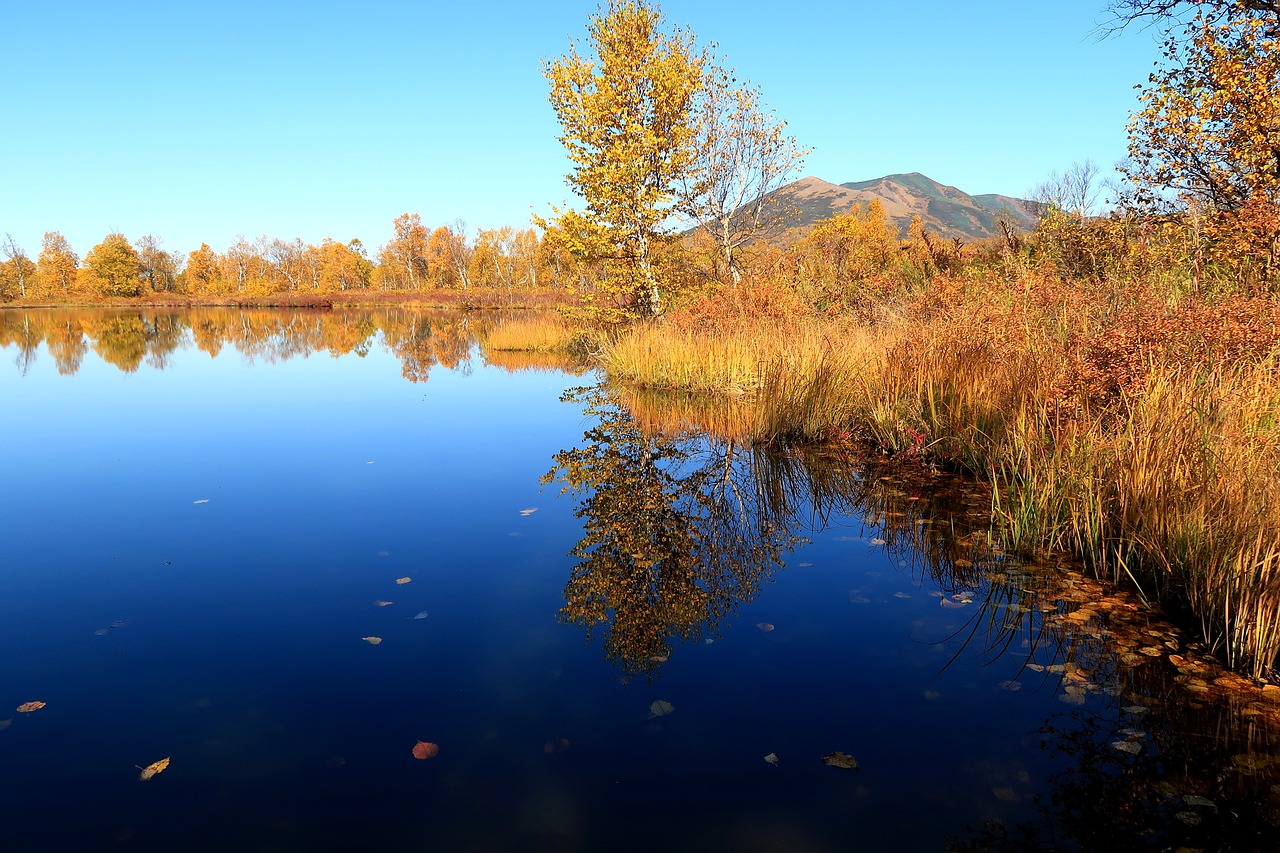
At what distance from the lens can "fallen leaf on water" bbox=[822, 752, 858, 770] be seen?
306 centimetres

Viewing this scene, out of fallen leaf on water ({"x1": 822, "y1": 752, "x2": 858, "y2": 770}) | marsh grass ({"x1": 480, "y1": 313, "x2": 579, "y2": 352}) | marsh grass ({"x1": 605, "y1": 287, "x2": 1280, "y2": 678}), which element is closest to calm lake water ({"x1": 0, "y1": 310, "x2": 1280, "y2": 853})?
fallen leaf on water ({"x1": 822, "y1": 752, "x2": 858, "y2": 770})

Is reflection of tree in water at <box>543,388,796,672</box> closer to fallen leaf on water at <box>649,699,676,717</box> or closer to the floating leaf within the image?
fallen leaf on water at <box>649,699,676,717</box>

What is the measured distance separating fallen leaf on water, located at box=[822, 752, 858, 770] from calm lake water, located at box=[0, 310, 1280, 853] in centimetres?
1

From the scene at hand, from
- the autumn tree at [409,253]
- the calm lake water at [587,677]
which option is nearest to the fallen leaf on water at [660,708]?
the calm lake water at [587,677]

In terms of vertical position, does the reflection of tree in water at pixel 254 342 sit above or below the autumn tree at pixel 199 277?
below

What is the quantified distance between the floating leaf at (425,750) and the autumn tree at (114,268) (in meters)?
99.1

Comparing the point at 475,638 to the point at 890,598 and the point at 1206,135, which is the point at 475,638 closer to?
the point at 890,598

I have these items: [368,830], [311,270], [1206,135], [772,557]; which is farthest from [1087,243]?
[311,270]

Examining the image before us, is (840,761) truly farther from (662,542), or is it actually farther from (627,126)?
(627,126)

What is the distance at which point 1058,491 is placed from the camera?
5270mm

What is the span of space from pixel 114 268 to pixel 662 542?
98490 millimetres

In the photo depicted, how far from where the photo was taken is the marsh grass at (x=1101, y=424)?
12.4ft

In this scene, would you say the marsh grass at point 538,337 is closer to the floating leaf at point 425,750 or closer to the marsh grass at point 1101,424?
the marsh grass at point 1101,424

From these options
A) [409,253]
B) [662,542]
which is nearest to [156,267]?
[409,253]
